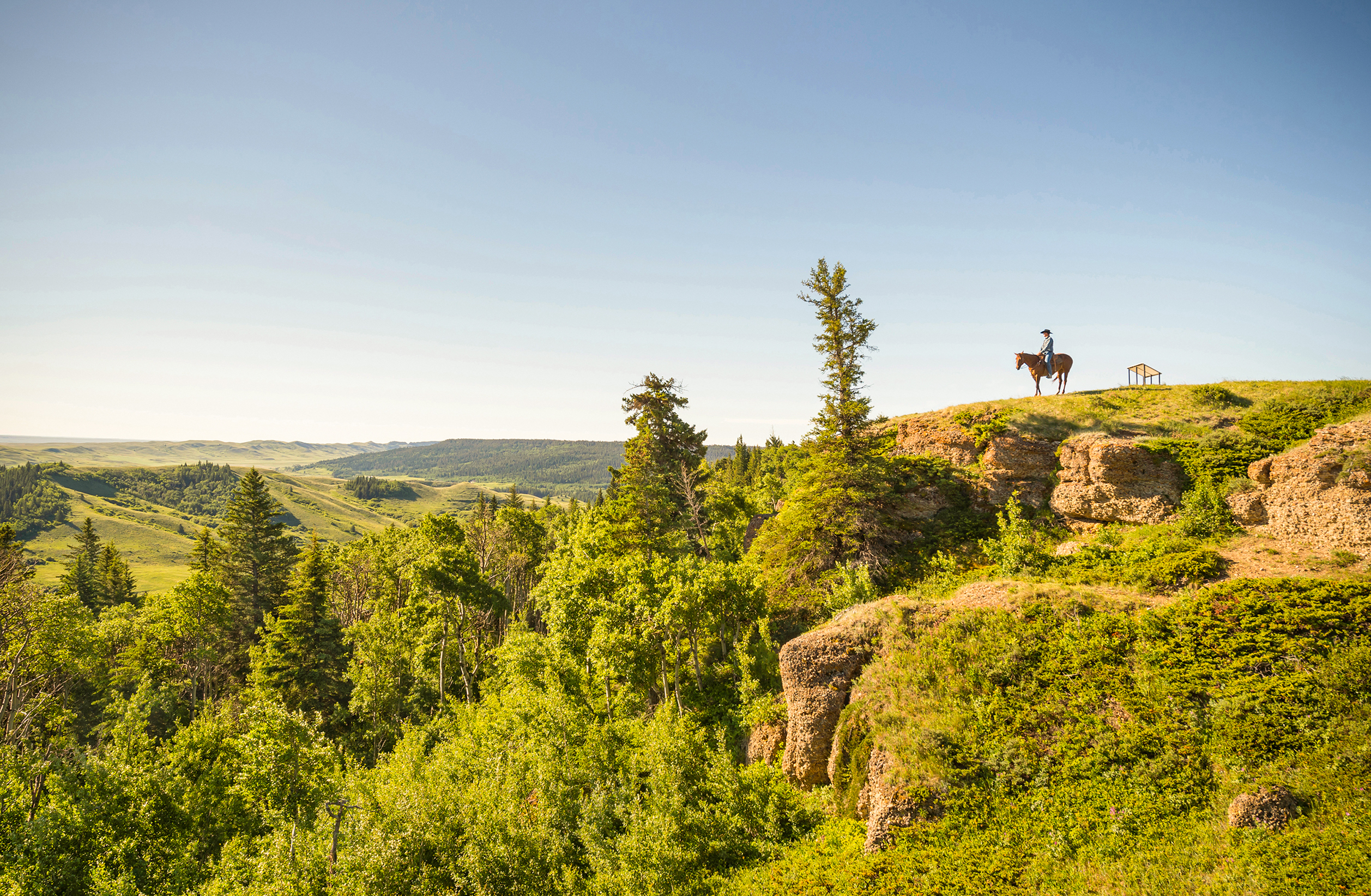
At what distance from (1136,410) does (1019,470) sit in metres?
7.24

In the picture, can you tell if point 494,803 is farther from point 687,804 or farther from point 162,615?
point 162,615

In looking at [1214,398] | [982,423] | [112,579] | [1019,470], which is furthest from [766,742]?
[112,579]

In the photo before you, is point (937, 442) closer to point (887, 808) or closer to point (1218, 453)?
point (1218, 453)

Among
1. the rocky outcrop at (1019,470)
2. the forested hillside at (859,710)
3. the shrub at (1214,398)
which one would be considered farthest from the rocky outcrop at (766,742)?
the shrub at (1214,398)

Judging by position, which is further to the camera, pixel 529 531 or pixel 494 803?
pixel 529 531

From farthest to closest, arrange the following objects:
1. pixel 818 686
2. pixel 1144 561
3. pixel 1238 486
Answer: pixel 1238 486 → pixel 818 686 → pixel 1144 561

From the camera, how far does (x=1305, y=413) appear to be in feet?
74.7

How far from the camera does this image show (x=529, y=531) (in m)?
52.6

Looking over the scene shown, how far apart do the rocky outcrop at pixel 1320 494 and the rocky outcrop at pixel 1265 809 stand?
11197 millimetres

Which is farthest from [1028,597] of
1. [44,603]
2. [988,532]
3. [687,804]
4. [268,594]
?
[268,594]

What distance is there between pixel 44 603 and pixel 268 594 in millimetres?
20815

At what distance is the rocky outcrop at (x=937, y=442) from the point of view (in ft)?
101

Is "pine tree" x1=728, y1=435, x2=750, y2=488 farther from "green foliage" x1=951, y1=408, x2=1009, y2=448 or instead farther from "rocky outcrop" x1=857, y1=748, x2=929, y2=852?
"rocky outcrop" x1=857, y1=748, x2=929, y2=852

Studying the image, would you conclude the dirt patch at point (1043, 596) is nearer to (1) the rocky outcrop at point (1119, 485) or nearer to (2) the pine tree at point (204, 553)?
(1) the rocky outcrop at point (1119, 485)
